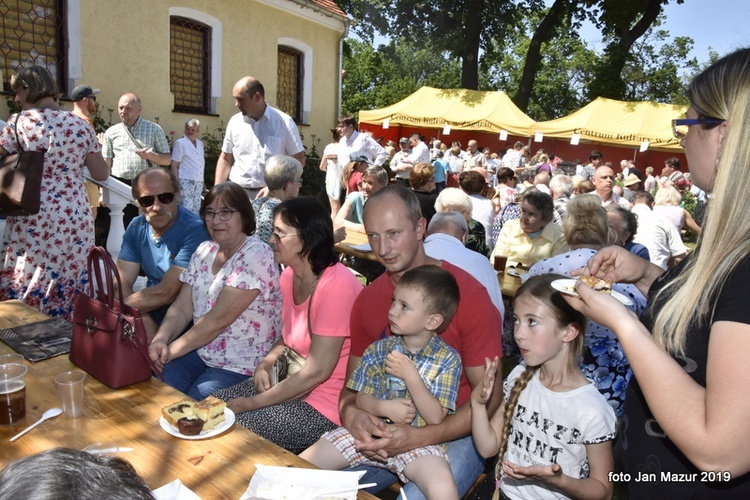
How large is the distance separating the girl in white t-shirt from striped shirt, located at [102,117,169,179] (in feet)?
19.3

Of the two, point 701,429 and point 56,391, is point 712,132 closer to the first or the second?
point 701,429

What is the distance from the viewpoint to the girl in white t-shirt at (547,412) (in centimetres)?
193

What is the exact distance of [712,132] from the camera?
4.27ft

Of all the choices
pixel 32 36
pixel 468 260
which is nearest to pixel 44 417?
pixel 468 260

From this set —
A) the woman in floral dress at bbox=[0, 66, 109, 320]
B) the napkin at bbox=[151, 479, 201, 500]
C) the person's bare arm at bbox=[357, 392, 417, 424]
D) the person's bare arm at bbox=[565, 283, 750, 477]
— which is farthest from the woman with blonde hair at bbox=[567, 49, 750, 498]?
the woman in floral dress at bbox=[0, 66, 109, 320]

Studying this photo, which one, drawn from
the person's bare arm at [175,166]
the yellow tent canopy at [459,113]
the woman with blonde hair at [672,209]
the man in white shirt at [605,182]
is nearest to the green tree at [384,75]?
the yellow tent canopy at [459,113]

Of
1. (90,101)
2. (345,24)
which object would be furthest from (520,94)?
(90,101)

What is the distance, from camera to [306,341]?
2.72 meters

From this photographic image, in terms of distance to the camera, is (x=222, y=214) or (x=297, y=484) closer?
(x=297, y=484)

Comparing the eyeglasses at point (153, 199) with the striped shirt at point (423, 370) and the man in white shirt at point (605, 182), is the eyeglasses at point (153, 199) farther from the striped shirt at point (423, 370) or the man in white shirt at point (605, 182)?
the man in white shirt at point (605, 182)

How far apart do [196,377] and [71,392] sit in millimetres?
1147

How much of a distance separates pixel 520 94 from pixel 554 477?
23.0m

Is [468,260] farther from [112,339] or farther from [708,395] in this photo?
[708,395]

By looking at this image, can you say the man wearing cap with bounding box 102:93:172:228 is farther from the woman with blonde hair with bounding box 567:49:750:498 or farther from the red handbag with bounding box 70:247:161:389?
the woman with blonde hair with bounding box 567:49:750:498
